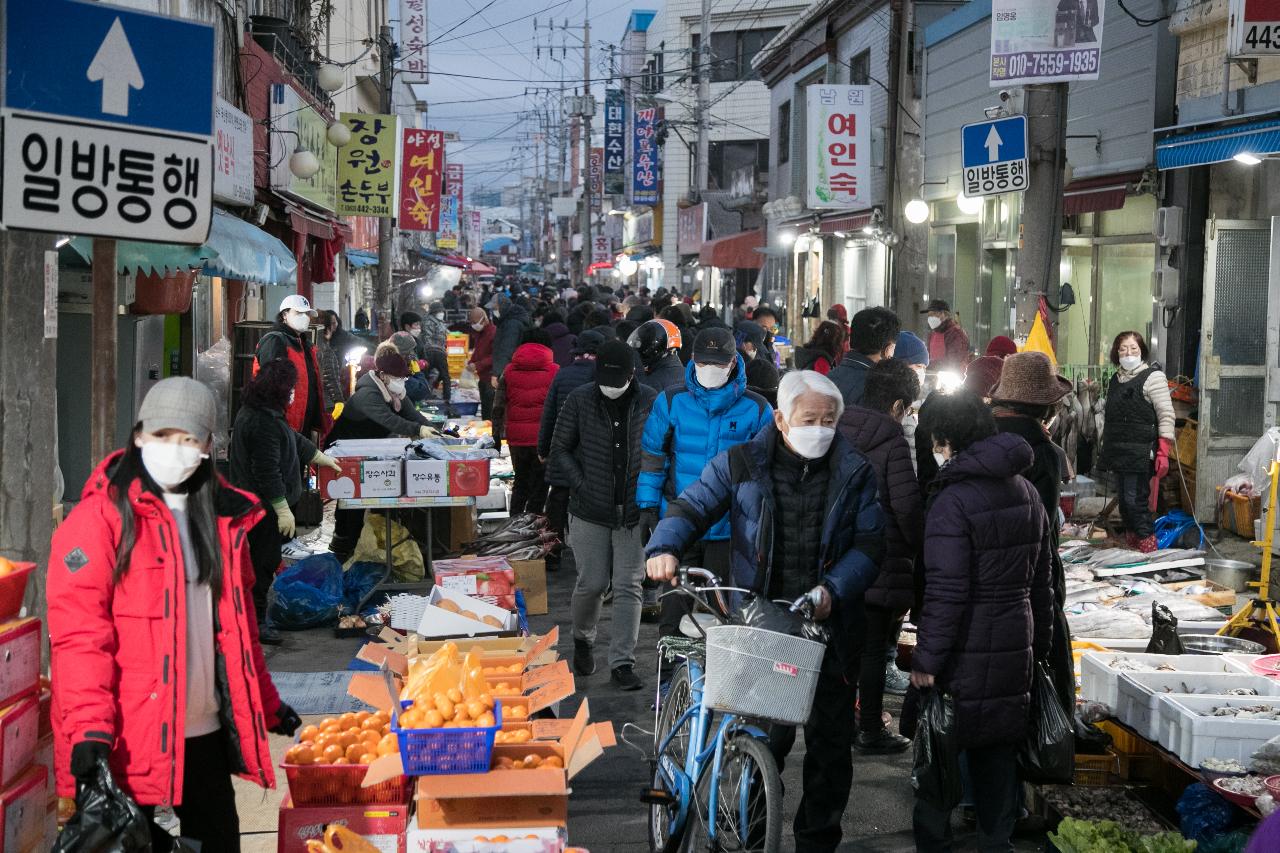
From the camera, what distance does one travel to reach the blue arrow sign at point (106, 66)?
505cm

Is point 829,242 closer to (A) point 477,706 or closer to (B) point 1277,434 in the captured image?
(B) point 1277,434

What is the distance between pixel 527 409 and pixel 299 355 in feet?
7.11

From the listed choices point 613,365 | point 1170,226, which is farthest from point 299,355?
point 1170,226

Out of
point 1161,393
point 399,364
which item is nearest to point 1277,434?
point 1161,393

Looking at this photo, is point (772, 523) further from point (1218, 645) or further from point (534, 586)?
point (534, 586)

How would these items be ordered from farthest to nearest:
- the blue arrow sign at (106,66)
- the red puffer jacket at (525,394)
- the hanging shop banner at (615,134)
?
the hanging shop banner at (615,134)
the red puffer jacket at (525,394)
the blue arrow sign at (106,66)

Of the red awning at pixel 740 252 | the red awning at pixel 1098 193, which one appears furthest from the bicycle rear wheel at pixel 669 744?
the red awning at pixel 740 252

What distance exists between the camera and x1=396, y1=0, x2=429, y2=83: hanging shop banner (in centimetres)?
3881

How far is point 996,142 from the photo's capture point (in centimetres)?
1120

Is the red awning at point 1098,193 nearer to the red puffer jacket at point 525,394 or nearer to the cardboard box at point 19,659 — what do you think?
the red puffer jacket at point 525,394

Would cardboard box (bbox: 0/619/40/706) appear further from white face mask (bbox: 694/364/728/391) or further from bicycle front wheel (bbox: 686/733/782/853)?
white face mask (bbox: 694/364/728/391)

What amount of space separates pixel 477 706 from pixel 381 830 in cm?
56

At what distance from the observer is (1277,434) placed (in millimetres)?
A: 11172

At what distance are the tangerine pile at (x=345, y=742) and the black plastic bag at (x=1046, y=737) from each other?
8.51 feet
